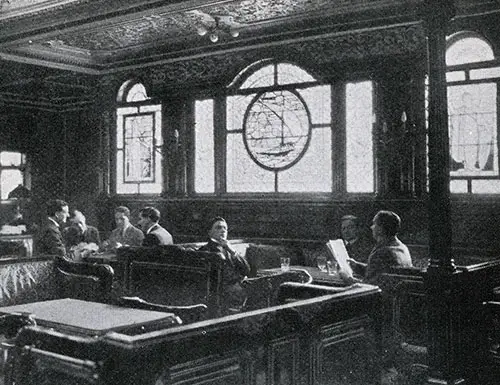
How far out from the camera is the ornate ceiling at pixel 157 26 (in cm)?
707

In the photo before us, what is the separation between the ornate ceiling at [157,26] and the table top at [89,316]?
120 inches

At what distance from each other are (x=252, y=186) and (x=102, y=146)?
11.0 ft

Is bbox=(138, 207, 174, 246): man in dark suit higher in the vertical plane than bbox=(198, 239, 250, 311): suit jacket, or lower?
higher

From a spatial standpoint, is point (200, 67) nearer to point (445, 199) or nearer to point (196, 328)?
point (445, 199)

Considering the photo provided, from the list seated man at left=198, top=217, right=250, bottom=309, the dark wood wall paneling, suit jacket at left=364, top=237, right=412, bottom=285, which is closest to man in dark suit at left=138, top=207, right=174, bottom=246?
seated man at left=198, top=217, right=250, bottom=309

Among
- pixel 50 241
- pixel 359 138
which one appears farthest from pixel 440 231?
pixel 50 241

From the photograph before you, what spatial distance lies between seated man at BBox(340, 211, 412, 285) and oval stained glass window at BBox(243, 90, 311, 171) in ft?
12.0

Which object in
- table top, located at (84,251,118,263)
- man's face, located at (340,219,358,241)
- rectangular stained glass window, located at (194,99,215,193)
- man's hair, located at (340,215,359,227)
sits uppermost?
rectangular stained glass window, located at (194,99,215,193)

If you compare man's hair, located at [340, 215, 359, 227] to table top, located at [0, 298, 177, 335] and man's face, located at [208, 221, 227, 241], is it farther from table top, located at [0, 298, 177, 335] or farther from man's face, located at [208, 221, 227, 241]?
table top, located at [0, 298, 177, 335]

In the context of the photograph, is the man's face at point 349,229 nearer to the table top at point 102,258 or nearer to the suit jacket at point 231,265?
the suit jacket at point 231,265

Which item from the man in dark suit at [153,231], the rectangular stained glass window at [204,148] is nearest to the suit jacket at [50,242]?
the man in dark suit at [153,231]

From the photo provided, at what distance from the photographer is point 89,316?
3928 millimetres

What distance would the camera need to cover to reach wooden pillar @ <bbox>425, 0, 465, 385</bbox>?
461 cm

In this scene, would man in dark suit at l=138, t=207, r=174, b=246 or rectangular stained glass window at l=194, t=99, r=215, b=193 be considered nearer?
man in dark suit at l=138, t=207, r=174, b=246
